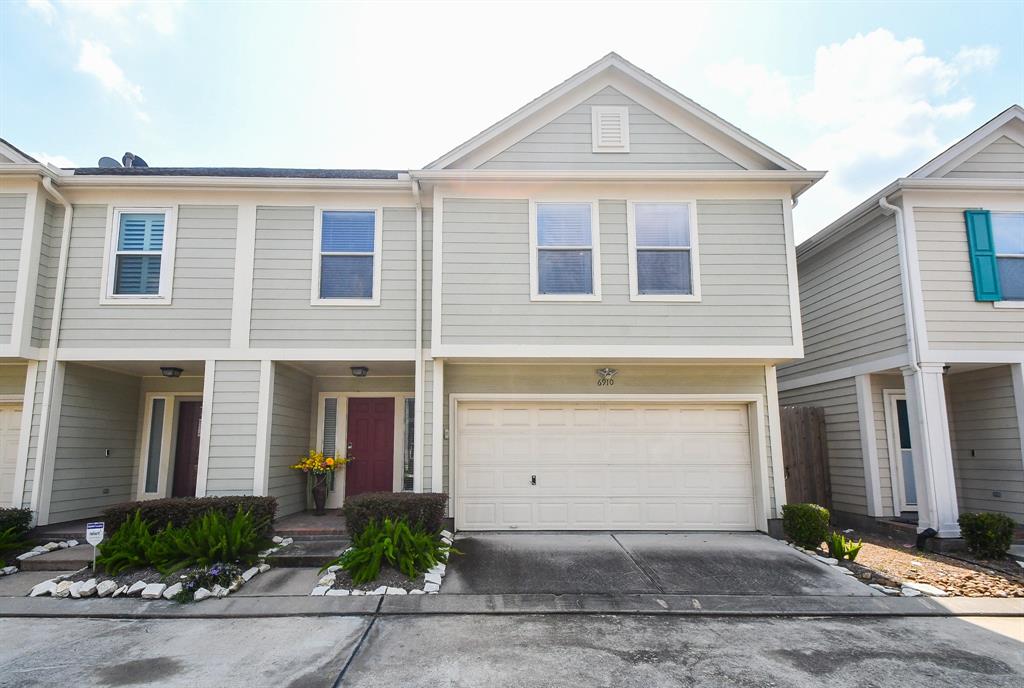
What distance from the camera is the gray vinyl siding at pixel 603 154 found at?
8.27 metres

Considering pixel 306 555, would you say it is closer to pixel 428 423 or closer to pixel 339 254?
pixel 428 423

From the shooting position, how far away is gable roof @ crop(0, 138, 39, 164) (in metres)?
8.02

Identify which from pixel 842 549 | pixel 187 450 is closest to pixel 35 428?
pixel 187 450

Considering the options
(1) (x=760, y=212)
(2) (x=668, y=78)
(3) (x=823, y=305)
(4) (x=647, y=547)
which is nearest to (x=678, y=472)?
(4) (x=647, y=547)

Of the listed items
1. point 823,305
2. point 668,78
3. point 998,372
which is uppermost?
point 668,78

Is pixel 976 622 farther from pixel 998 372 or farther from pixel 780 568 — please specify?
pixel 998 372

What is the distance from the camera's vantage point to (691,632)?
4953 mm

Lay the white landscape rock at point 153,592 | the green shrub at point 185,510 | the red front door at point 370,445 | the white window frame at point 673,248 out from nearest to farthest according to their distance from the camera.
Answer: the white landscape rock at point 153,592, the green shrub at point 185,510, the white window frame at point 673,248, the red front door at point 370,445

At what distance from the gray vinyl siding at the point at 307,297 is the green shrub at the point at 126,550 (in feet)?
9.29

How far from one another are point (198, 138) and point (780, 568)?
12163 mm

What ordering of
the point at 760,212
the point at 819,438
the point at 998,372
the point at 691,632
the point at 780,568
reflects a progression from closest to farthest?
the point at 691,632
the point at 780,568
the point at 760,212
the point at 998,372
the point at 819,438

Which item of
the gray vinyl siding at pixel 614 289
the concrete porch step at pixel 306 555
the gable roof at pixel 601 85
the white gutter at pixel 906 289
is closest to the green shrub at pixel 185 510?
the concrete porch step at pixel 306 555

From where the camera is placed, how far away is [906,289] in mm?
8281

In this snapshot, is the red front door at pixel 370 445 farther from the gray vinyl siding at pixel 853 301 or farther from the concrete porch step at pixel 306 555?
the gray vinyl siding at pixel 853 301
